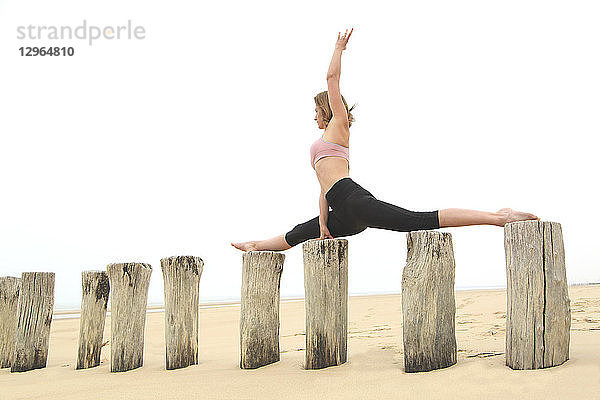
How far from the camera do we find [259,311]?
405 centimetres

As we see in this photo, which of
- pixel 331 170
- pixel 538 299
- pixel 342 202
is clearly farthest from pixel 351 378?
pixel 331 170

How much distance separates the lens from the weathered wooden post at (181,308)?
14.4 ft

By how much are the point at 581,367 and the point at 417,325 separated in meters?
0.91

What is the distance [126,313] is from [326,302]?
1.86 metres

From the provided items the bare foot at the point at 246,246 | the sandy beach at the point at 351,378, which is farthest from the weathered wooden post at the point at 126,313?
the bare foot at the point at 246,246

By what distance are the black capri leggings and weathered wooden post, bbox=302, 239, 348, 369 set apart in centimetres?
33

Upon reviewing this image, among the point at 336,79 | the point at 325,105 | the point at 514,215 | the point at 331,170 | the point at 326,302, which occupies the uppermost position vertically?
the point at 336,79

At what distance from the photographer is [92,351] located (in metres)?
4.78

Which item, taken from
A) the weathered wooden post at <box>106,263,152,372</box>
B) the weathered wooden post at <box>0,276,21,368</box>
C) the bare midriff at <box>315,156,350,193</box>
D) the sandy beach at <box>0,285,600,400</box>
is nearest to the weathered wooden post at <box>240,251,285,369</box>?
the sandy beach at <box>0,285,600,400</box>

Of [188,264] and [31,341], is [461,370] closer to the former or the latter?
[188,264]

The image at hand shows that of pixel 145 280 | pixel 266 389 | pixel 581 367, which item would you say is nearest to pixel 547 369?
pixel 581 367

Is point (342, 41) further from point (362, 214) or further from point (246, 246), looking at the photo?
point (246, 246)

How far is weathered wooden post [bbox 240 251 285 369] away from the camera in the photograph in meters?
4.01

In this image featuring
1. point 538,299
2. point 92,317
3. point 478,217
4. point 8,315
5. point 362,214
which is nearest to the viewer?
point 538,299
